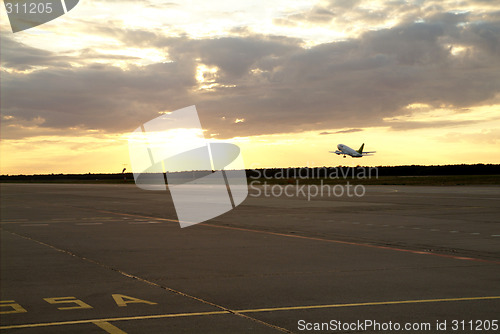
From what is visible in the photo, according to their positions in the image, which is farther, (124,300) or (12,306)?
(124,300)

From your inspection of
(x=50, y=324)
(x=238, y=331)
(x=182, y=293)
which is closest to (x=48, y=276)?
(x=182, y=293)

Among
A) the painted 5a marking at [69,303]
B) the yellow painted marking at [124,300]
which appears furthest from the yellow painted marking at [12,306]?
the yellow painted marking at [124,300]

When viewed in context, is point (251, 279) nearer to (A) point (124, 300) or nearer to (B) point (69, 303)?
(A) point (124, 300)

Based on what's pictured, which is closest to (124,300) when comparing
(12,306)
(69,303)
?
(69,303)

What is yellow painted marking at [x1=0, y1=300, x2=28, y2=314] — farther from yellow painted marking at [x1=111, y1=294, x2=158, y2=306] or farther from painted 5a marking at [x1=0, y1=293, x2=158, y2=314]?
yellow painted marking at [x1=111, y1=294, x2=158, y2=306]

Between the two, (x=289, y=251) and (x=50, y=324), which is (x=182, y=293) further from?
(x=289, y=251)

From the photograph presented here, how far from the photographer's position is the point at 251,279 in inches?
471

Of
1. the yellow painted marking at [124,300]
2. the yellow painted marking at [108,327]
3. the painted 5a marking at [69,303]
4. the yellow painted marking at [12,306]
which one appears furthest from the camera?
the yellow painted marking at [124,300]

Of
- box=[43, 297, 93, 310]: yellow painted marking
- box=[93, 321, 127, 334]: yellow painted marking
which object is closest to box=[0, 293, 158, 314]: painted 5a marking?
box=[43, 297, 93, 310]: yellow painted marking

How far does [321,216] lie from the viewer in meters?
29.7

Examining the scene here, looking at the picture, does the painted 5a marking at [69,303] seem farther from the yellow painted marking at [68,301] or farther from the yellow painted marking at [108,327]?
the yellow painted marking at [108,327]

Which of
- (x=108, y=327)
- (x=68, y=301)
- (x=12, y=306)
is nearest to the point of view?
(x=108, y=327)

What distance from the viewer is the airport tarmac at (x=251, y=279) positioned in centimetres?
855

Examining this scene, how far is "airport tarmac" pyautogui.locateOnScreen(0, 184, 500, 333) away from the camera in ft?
28.0
